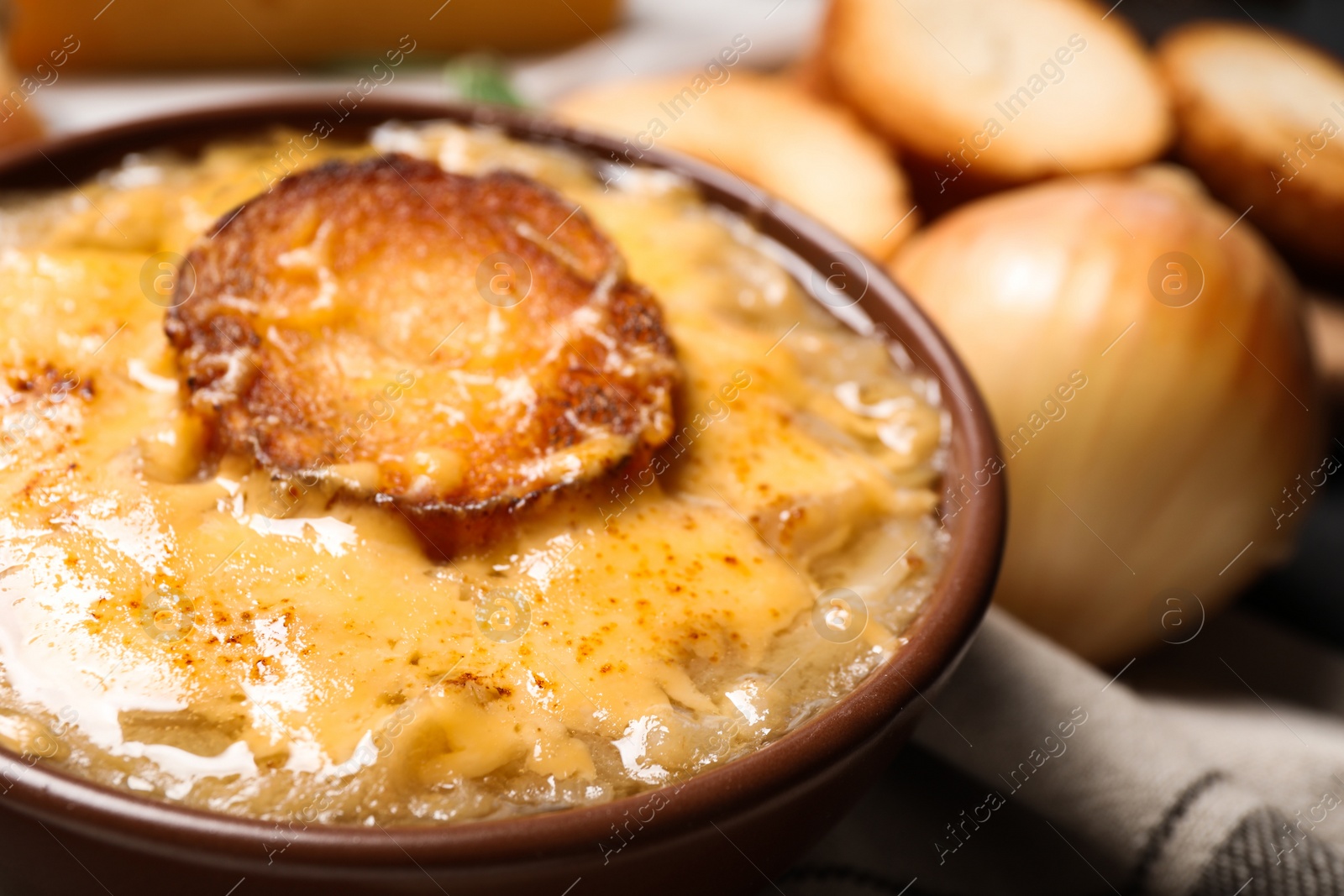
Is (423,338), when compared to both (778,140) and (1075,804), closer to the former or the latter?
(1075,804)

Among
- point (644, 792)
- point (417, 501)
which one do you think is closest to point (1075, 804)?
point (644, 792)

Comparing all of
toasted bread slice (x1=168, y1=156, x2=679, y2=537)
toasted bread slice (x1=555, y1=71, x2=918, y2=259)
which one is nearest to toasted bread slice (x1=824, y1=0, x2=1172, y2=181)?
toasted bread slice (x1=555, y1=71, x2=918, y2=259)

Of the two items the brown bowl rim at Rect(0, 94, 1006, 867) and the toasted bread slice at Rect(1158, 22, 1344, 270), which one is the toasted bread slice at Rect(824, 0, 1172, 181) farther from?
the brown bowl rim at Rect(0, 94, 1006, 867)

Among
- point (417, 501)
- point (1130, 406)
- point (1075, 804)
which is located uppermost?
point (417, 501)

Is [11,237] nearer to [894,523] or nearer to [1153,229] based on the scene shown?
[894,523]

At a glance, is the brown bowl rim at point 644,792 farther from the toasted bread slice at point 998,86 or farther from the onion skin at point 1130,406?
the toasted bread slice at point 998,86

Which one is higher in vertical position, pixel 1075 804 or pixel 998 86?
pixel 998 86
